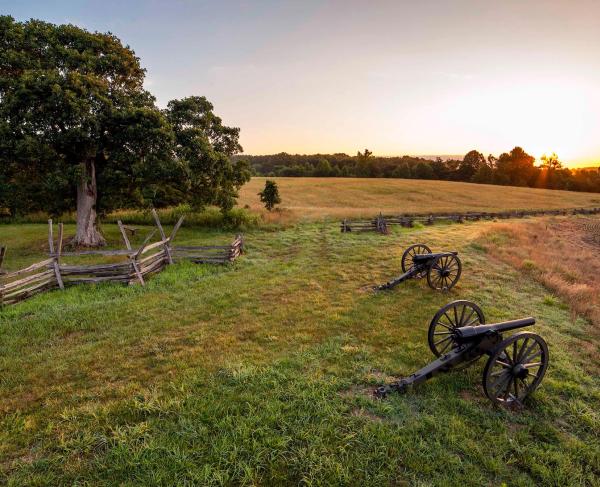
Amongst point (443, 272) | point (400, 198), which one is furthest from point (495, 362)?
point (400, 198)

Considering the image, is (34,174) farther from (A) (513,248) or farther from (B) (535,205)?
(B) (535,205)

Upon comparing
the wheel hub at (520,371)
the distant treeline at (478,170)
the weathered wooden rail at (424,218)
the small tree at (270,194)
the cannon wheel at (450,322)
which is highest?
the distant treeline at (478,170)

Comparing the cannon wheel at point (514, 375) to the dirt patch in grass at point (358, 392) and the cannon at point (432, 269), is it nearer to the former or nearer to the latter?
the dirt patch in grass at point (358, 392)

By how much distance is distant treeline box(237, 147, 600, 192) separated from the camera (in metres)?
72.8

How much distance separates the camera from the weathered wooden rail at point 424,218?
22016mm

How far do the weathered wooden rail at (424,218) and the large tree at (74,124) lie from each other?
12.5 metres

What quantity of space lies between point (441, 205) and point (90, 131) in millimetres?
34592

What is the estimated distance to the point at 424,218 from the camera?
86.8 feet

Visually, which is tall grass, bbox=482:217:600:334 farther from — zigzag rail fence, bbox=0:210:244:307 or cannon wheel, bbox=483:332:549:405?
zigzag rail fence, bbox=0:210:244:307

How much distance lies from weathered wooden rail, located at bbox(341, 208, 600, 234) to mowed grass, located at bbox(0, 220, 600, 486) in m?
12.2

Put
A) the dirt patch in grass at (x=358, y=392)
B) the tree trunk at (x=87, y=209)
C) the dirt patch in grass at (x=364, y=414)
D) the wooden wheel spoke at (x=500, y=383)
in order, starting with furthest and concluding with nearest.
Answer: the tree trunk at (x=87, y=209)
the dirt patch in grass at (x=358, y=392)
the wooden wheel spoke at (x=500, y=383)
the dirt patch in grass at (x=364, y=414)

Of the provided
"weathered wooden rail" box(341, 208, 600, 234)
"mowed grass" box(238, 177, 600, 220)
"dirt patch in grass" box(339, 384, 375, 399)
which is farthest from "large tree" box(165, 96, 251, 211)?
"dirt patch in grass" box(339, 384, 375, 399)

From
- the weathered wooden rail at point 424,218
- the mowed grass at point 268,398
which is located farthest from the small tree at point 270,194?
the mowed grass at point 268,398

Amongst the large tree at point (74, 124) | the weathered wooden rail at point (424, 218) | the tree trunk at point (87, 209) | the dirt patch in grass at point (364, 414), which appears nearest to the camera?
the dirt patch in grass at point (364, 414)
